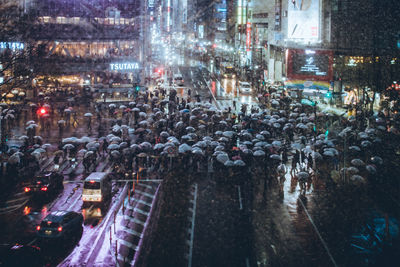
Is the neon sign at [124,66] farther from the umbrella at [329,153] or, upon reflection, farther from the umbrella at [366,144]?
the umbrella at [329,153]

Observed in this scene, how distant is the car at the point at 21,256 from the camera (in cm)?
1184

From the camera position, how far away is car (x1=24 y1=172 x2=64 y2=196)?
61.5 feet

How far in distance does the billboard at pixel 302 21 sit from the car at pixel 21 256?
41659 millimetres

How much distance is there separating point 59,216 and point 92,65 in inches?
1754

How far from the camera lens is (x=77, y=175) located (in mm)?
22484

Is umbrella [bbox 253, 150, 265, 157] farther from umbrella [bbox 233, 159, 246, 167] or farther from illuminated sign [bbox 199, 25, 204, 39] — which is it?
illuminated sign [bbox 199, 25, 204, 39]

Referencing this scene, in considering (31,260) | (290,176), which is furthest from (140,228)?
(290,176)

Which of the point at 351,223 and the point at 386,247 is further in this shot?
the point at 351,223

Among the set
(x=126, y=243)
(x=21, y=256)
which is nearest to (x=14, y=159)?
(x=126, y=243)

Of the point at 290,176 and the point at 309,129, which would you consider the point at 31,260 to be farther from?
the point at 309,129

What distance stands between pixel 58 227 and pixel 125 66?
4540cm

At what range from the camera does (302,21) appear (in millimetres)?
47719

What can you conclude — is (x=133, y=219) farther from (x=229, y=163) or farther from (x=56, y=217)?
(x=229, y=163)

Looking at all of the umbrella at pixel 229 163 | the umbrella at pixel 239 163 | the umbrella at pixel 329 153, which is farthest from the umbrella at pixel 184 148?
the umbrella at pixel 329 153
